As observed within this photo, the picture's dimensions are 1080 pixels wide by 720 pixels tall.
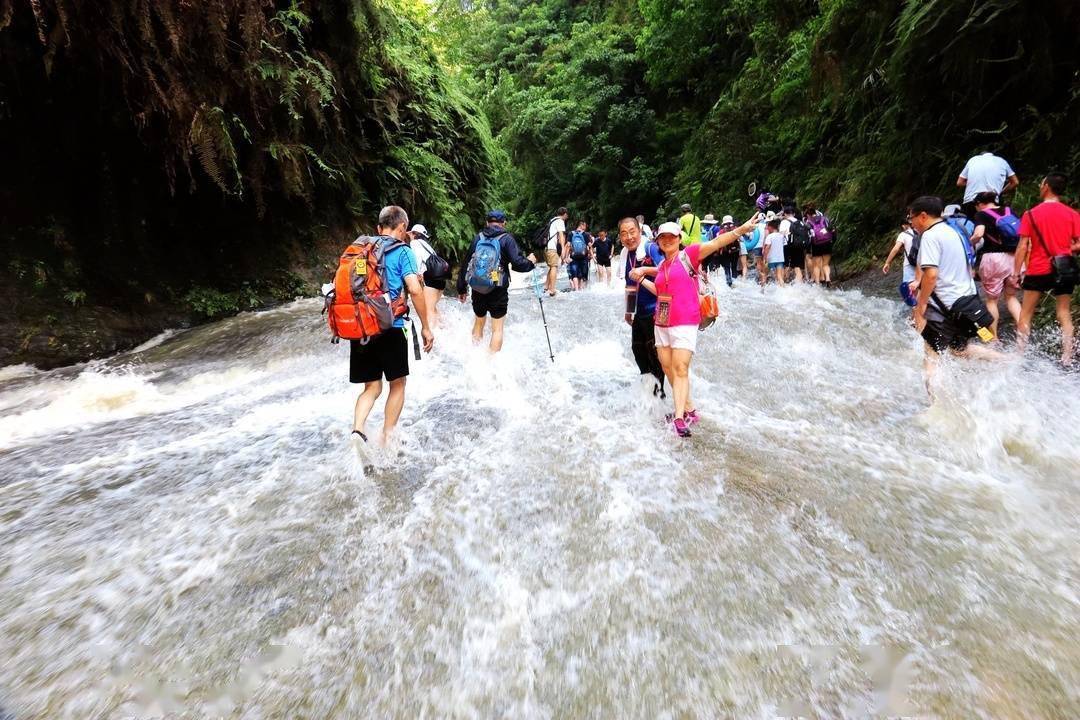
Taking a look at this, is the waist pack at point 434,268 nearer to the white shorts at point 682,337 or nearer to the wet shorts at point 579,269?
the white shorts at point 682,337

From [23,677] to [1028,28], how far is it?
1238cm

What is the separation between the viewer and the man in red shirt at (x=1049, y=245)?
5.48 m

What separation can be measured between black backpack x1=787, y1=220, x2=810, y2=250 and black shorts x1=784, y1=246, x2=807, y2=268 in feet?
0.27

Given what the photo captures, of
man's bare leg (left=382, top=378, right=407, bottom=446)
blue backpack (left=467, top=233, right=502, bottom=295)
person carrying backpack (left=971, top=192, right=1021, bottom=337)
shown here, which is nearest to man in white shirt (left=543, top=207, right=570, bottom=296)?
blue backpack (left=467, top=233, right=502, bottom=295)

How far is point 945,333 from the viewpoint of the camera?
191 inches

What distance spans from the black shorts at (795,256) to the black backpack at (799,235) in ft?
0.27

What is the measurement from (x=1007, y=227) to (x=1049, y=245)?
0.73 meters

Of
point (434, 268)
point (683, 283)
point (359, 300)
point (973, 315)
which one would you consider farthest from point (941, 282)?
point (434, 268)

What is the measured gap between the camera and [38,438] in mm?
5246

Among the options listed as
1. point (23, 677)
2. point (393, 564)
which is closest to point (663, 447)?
point (393, 564)

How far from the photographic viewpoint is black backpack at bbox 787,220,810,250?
469 inches

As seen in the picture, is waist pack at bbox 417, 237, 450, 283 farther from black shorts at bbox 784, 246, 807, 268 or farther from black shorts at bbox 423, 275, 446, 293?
black shorts at bbox 784, 246, 807, 268

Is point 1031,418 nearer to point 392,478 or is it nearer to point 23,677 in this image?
point 392,478

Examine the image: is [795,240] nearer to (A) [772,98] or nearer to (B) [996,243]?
(B) [996,243]
